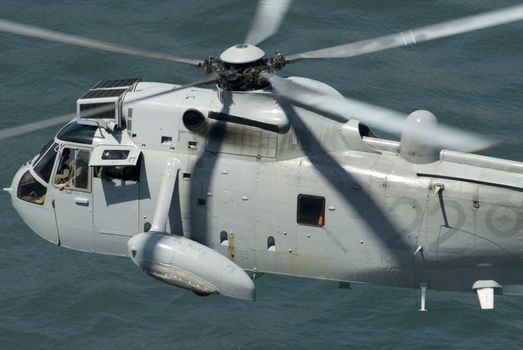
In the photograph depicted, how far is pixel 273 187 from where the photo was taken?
25.0m

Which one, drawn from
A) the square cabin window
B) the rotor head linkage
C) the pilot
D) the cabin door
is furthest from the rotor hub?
the pilot

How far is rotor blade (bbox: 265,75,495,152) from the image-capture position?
20578 mm

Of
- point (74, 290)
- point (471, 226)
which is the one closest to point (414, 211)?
point (471, 226)

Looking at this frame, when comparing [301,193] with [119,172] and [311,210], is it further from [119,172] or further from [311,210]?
[119,172]

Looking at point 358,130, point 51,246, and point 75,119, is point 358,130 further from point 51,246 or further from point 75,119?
point 51,246

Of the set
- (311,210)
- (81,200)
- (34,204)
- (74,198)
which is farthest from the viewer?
(34,204)

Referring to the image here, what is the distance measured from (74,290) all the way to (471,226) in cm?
1403

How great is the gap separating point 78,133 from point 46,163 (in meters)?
1.19

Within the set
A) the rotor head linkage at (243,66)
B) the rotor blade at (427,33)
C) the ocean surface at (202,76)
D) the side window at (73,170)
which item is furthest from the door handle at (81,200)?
the rotor blade at (427,33)

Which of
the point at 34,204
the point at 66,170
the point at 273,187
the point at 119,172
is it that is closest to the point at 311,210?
the point at 273,187

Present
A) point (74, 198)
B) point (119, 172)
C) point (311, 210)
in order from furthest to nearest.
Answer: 1. point (74, 198)
2. point (119, 172)
3. point (311, 210)

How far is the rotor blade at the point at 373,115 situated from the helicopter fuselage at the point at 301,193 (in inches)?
23.3

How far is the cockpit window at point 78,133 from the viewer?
2638 centimetres

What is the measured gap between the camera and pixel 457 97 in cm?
4072
